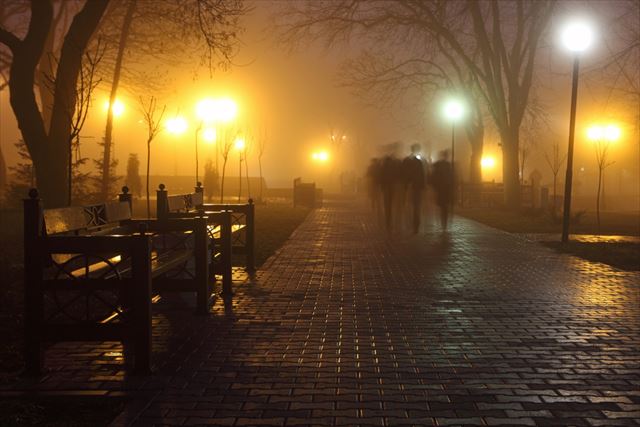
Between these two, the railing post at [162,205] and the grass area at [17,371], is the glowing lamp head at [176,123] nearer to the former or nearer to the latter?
the grass area at [17,371]

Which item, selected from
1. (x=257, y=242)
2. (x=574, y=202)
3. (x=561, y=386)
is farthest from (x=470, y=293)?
(x=574, y=202)

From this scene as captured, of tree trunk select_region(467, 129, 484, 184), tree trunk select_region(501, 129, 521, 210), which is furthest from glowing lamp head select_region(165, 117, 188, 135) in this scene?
tree trunk select_region(467, 129, 484, 184)

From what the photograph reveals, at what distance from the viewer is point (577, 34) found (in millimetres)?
15992

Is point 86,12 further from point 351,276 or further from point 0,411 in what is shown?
point 0,411

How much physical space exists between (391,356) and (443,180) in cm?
1070

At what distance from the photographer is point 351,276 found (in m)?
10.3

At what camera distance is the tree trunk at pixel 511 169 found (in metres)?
29.3

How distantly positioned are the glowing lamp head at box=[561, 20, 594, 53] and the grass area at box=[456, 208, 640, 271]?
179 inches

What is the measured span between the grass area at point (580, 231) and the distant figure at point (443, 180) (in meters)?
2.49

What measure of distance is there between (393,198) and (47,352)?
36.6ft

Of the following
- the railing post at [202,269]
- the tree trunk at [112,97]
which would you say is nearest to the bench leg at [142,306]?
the railing post at [202,269]

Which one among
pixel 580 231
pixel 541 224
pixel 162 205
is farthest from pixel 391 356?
pixel 541 224

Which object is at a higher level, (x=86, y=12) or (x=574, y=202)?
(x=86, y=12)

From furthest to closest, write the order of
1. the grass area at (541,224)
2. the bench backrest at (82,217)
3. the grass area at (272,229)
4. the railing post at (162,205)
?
the grass area at (541,224) → the grass area at (272,229) → the railing post at (162,205) → the bench backrest at (82,217)
